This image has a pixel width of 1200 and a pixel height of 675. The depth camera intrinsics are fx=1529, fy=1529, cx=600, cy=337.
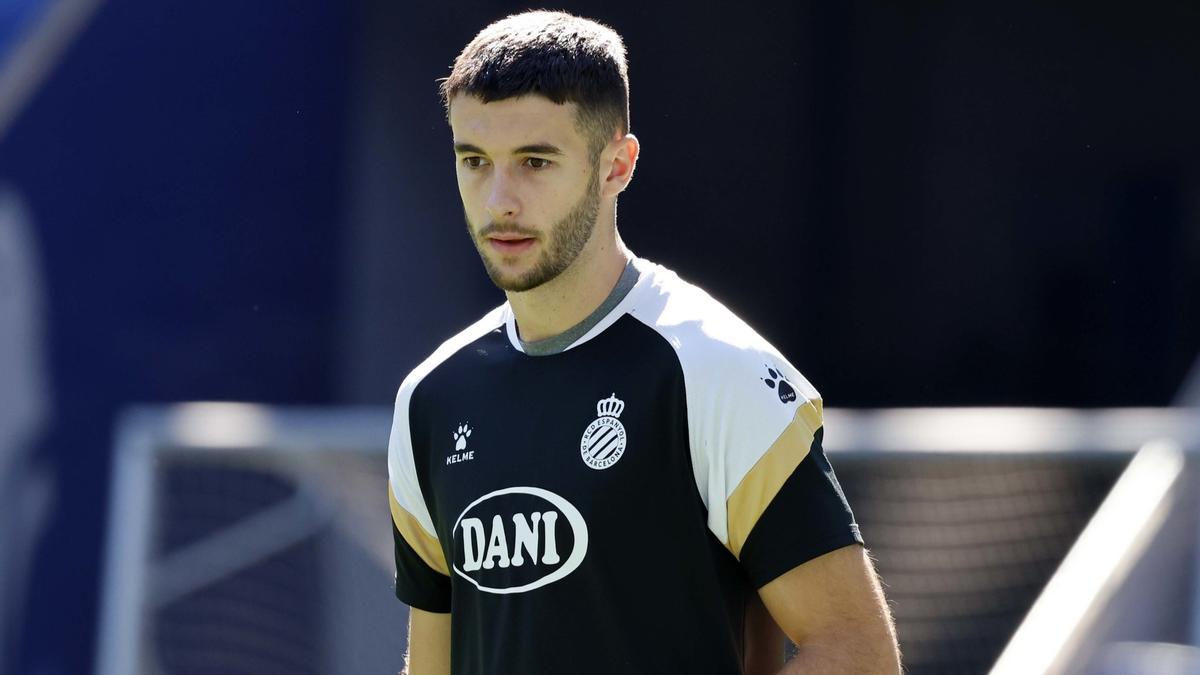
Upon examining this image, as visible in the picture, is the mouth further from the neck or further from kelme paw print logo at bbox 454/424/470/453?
kelme paw print logo at bbox 454/424/470/453

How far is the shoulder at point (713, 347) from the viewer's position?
157 centimetres

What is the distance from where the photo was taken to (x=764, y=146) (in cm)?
373

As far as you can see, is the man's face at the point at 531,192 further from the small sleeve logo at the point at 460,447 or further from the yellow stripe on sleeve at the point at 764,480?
the yellow stripe on sleeve at the point at 764,480

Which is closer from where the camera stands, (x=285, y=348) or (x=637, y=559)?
(x=637, y=559)

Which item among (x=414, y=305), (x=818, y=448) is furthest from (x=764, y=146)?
(x=818, y=448)

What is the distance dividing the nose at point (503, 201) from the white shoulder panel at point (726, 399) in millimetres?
206

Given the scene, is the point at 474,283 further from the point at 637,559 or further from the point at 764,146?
the point at 637,559

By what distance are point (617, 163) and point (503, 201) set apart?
0.15m

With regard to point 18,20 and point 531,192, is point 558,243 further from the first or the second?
point 18,20

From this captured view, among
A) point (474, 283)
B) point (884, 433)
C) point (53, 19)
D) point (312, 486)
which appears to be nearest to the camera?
point (884, 433)

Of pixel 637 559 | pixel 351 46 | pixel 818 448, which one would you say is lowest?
pixel 637 559

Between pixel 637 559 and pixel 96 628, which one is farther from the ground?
pixel 637 559

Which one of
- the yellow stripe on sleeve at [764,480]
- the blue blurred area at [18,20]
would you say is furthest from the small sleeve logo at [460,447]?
the blue blurred area at [18,20]

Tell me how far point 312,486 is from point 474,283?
0.67 metres
